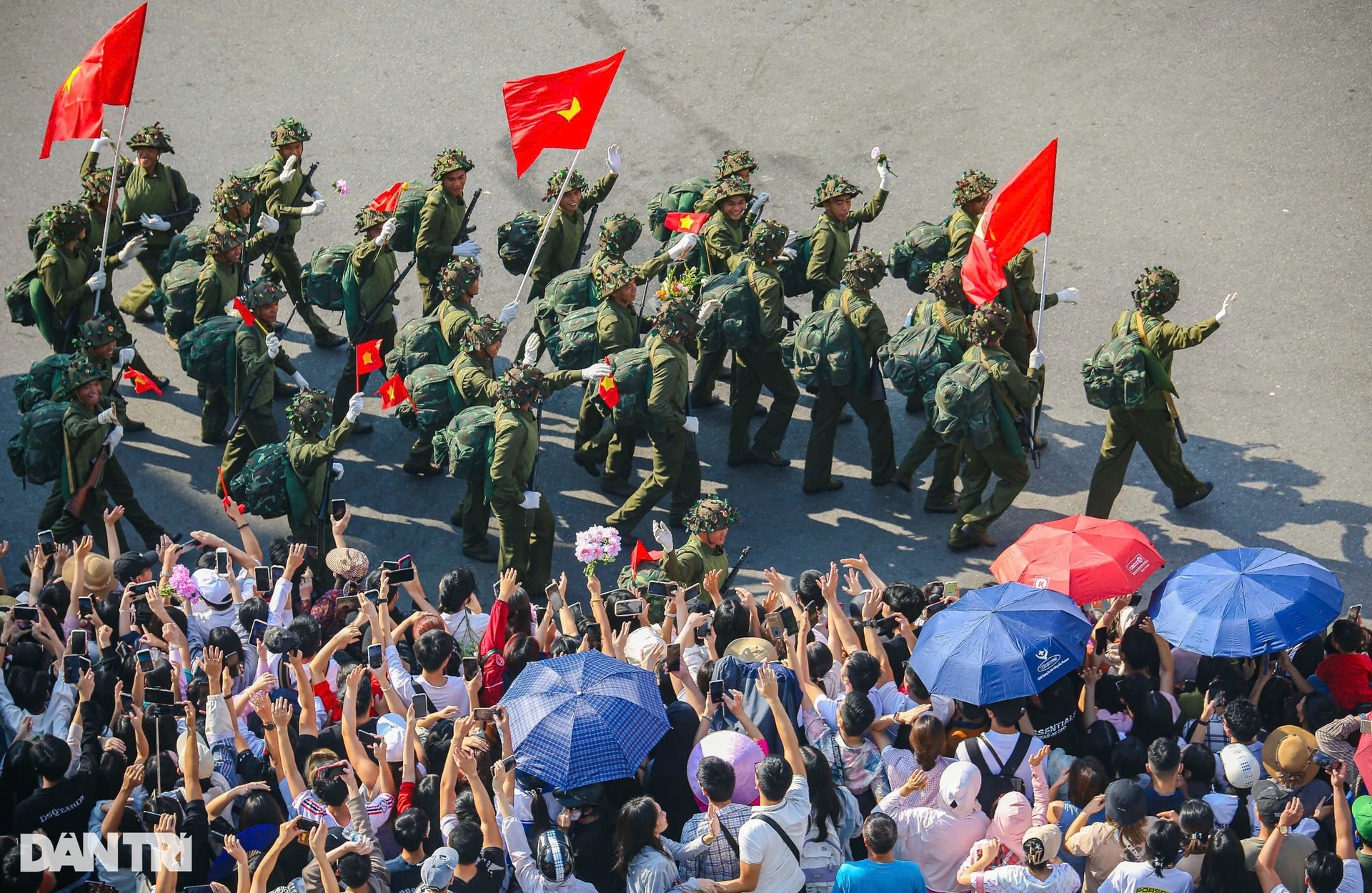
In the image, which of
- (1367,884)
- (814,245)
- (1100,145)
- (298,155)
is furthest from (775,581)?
(1100,145)

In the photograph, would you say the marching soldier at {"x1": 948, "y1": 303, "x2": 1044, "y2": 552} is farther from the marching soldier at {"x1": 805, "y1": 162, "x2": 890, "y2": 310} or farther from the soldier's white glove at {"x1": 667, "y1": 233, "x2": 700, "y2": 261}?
the soldier's white glove at {"x1": 667, "y1": 233, "x2": 700, "y2": 261}

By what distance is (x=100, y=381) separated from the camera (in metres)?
10.6

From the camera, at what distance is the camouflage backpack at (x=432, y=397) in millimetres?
10859

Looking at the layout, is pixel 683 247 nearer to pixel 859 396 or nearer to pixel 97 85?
pixel 859 396

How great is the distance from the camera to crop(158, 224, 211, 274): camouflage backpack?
12.3 m

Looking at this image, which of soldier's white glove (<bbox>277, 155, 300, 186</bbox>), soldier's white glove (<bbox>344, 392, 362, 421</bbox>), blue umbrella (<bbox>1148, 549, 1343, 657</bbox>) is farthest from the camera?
soldier's white glove (<bbox>277, 155, 300, 186</bbox>)

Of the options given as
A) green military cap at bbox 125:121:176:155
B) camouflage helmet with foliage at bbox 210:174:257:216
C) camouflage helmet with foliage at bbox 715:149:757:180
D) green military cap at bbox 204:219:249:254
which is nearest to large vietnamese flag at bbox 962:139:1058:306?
camouflage helmet with foliage at bbox 715:149:757:180

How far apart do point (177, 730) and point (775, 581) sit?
3210mm

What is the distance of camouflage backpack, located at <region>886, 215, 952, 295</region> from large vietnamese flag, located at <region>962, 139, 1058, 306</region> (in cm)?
141

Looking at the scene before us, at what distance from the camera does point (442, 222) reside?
41.8 feet

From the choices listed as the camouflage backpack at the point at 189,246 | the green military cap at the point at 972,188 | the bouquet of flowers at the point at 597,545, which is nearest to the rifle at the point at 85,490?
the camouflage backpack at the point at 189,246

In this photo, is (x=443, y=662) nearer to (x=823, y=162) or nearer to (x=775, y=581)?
(x=775, y=581)

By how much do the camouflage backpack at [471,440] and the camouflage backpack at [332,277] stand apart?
93.7 inches

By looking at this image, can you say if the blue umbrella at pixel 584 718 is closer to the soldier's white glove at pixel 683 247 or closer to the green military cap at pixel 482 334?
the green military cap at pixel 482 334
